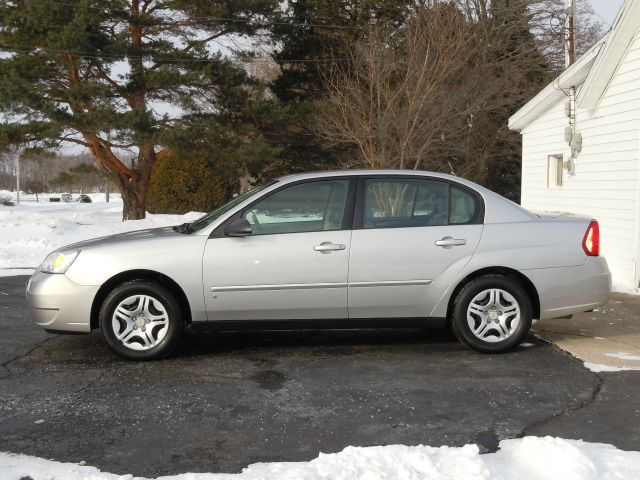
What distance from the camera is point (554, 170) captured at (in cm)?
1348

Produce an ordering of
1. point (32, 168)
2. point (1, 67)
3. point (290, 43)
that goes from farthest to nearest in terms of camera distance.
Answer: point (32, 168), point (290, 43), point (1, 67)

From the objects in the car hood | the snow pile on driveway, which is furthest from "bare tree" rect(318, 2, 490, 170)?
the snow pile on driveway

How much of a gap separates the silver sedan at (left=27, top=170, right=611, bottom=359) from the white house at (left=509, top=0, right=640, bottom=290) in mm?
4633

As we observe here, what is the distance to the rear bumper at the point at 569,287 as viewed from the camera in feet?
18.4

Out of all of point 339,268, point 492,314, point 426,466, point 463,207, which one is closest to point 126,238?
point 339,268

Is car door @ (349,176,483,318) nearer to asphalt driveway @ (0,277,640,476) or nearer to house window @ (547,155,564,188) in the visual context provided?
asphalt driveway @ (0,277,640,476)

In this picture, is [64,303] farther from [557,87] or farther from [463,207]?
[557,87]

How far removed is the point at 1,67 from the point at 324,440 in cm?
2009

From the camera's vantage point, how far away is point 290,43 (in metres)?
26.7

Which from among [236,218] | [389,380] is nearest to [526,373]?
[389,380]

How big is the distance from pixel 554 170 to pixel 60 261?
10.7 meters

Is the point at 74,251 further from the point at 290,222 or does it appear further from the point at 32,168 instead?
the point at 32,168

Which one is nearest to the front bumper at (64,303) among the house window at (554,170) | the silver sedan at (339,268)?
the silver sedan at (339,268)

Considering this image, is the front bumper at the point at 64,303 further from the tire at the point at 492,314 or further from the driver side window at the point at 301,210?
the tire at the point at 492,314
